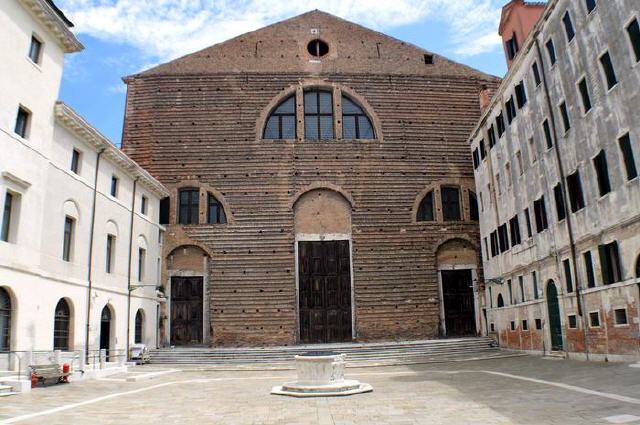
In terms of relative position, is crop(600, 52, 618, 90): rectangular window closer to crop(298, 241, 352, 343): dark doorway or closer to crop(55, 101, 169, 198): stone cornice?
crop(298, 241, 352, 343): dark doorway

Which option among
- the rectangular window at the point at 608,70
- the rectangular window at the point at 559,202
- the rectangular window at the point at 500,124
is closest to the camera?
the rectangular window at the point at 608,70

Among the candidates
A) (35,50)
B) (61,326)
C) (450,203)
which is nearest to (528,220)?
(450,203)

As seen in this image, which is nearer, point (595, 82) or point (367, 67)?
point (595, 82)

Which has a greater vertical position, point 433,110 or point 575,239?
point 433,110

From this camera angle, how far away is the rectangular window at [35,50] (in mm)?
14609

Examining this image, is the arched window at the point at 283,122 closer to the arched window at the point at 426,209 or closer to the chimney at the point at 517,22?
the arched window at the point at 426,209

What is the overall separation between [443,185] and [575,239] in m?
10.1

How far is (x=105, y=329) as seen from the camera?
18.3 metres

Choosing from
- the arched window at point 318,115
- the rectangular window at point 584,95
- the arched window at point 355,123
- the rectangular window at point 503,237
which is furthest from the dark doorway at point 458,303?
the rectangular window at point 584,95

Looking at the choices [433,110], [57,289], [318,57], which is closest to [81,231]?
[57,289]

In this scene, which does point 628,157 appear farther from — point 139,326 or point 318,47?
point 139,326

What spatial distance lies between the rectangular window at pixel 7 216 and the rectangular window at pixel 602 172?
15074 mm

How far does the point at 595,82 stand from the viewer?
1369 cm

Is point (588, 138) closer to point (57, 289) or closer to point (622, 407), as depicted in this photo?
point (622, 407)
